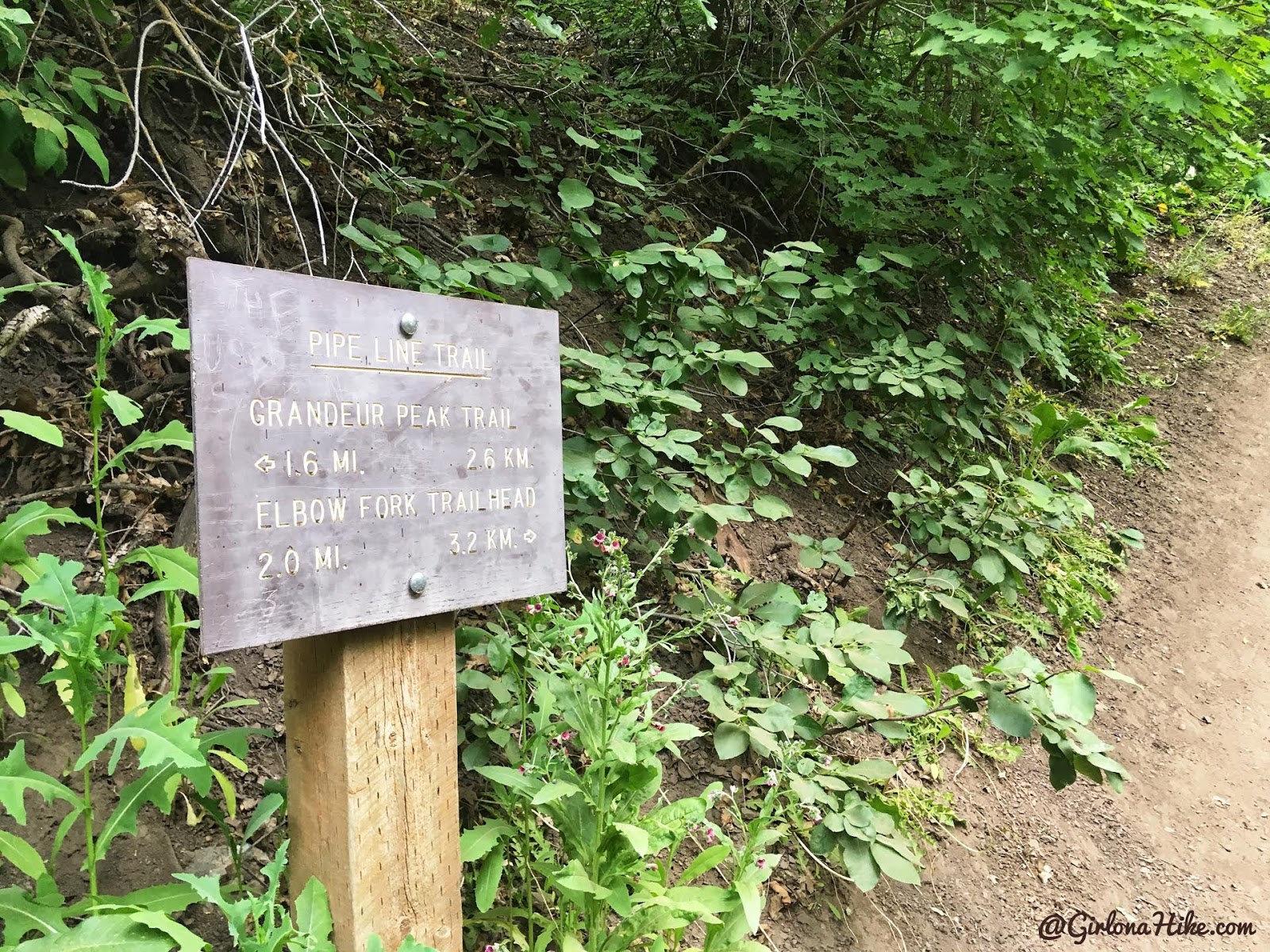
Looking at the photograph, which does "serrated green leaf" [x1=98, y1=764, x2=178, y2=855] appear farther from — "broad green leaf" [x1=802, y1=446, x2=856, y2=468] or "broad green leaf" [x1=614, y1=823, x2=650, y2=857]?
"broad green leaf" [x1=802, y1=446, x2=856, y2=468]

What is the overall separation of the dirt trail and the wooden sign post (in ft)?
5.29

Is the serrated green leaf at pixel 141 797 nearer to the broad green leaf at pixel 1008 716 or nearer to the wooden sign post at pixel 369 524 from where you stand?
the wooden sign post at pixel 369 524

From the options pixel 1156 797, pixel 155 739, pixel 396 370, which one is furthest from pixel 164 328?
pixel 1156 797

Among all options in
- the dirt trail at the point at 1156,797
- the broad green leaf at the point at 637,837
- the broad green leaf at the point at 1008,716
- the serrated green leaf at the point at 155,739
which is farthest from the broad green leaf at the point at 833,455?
the serrated green leaf at the point at 155,739

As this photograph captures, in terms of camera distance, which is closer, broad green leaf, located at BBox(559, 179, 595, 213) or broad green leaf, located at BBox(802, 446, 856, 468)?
broad green leaf, located at BBox(802, 446, 856, 468)

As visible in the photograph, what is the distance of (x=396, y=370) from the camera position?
4.62ft

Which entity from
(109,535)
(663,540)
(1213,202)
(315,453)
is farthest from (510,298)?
(1213,202)

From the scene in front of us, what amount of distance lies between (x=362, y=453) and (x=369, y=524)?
131 mm

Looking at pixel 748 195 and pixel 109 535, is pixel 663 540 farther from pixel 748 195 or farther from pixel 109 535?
pixel 748 195

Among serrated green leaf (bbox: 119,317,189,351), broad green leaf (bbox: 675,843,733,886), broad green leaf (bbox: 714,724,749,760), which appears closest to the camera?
serrated green leaf (bbox: 119,317,189,351)

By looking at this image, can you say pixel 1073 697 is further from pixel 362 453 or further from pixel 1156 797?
pixel 1156 797

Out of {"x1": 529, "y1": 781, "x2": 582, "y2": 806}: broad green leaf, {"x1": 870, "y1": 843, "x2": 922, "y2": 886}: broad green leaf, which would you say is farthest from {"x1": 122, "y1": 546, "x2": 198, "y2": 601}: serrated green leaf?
{"x1": 870, "y1": 843, "x2": 922, "y2": 886}: broad green leaf

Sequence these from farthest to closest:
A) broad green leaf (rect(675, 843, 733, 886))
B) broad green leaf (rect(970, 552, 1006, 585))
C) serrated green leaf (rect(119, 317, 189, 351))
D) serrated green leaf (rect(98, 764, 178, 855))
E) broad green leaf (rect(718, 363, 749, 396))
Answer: broad green leaf (rect(970, 552, 1006, 585)) → broad green leaf (rect(718, 363, 749, 396)) → broad green leaf (rect(675, 843, 733, 886)) → serrated green leaf (rect(119, 317, 189, 351)) → serrated green leaf (rect(98, 764, 178, 855))

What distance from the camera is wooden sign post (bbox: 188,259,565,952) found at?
1.20m
